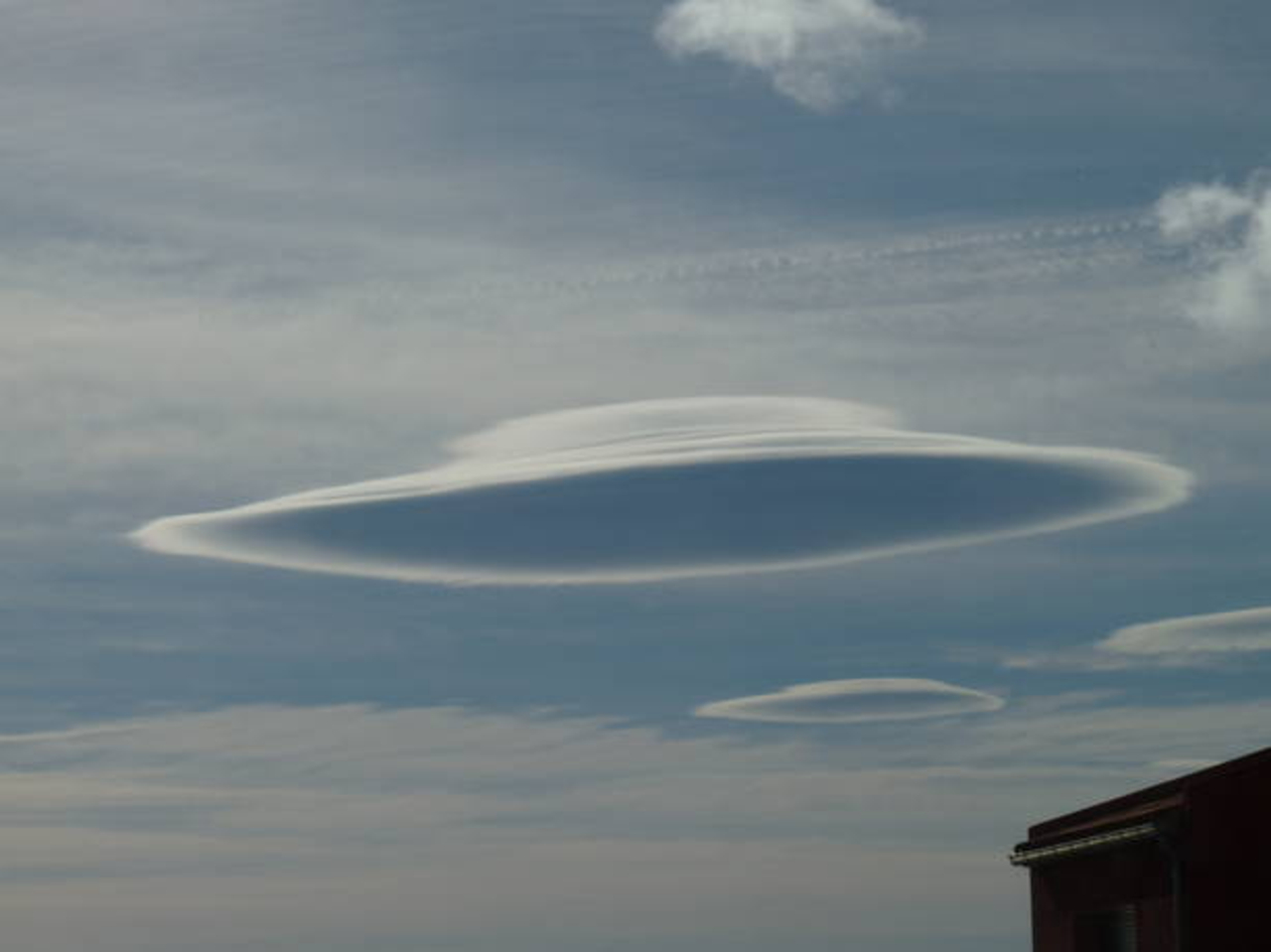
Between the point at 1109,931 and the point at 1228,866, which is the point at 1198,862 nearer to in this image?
the point at 1228,866

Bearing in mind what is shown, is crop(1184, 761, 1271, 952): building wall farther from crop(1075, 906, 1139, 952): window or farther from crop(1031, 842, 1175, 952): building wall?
crop(1075, 906, 1139, 952): window

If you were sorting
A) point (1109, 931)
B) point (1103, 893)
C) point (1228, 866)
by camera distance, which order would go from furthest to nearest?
point (1109, 931)
point (1103, 893)
point (1228, 866)

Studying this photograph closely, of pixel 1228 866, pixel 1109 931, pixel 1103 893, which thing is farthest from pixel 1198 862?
pixel 1109 931

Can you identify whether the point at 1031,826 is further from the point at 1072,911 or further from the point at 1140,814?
the point at 1140,814

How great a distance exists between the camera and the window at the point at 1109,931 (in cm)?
4181

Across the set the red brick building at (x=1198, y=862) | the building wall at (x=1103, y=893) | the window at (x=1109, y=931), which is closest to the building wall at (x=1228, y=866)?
the red brick building at (x=1198, y=862)

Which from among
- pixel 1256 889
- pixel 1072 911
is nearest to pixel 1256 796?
pixel 1256 889

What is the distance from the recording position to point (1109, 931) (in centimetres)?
4303

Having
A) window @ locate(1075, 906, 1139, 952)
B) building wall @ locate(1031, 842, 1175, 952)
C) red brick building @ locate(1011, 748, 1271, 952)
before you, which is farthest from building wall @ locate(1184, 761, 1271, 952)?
window @ locate(1075, 906, 1139, 952)

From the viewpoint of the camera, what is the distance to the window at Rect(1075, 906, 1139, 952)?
41812mm

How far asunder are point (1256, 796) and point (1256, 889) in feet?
6.11

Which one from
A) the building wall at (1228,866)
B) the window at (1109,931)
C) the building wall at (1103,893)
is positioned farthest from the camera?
the window at (1109,931)

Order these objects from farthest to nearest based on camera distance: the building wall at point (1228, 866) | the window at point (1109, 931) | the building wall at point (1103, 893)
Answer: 1. the window at point (1109, 931)
2. the building wall at point (1103, 893)
3. the building wall at point (1228, 866)

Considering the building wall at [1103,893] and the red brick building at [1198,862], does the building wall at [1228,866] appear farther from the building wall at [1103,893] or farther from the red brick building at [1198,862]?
the building wall at [1103,893]
